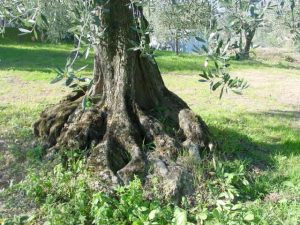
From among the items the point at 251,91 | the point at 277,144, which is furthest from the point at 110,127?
the point at 251,91

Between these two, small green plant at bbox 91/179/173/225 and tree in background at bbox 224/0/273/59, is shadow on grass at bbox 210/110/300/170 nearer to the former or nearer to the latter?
small green plant at bbox 91/179/173/225

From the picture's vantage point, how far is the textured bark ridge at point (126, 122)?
5.09 meters

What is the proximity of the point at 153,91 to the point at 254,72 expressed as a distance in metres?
12.0

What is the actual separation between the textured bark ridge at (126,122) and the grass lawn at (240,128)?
1.98ft

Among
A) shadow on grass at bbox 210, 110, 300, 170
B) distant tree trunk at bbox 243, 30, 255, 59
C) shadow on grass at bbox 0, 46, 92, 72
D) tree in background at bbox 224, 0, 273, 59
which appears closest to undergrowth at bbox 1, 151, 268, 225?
shadow on grass at bbox 210, 110, 300, 170

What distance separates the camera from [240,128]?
7812 mm

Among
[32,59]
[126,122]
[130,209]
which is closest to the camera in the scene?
[130,209]

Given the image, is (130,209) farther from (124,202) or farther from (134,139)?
(134,139)

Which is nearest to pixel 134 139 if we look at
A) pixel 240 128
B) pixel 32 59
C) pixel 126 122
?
pixel 126 122

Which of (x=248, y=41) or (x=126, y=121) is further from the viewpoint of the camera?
(x=126, y=121)

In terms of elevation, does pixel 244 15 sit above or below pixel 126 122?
above

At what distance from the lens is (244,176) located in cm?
525

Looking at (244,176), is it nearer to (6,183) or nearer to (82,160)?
(82,160)

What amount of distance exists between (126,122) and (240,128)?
9.77 ft
